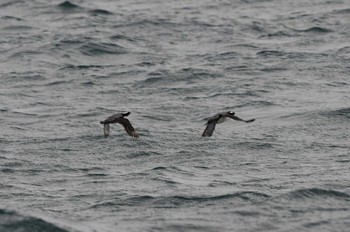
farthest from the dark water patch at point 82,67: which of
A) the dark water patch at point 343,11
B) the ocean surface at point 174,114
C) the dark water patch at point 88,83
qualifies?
the dark water patch at point 343,11

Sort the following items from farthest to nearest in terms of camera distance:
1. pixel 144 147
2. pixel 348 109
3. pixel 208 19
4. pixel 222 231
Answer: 1. pixel 208 19
2. pixel 348 109
3. pixel 144 147
4. pixel 222 231

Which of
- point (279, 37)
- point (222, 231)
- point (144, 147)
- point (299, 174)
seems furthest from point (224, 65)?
point (222, 231)

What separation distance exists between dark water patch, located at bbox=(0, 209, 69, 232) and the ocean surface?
23 millimetres

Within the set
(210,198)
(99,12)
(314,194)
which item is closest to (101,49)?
(99,12)

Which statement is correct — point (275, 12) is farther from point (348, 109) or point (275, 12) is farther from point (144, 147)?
point (144, 147)

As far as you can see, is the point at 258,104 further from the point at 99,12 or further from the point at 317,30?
the point at 99,12

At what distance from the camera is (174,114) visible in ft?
81.3

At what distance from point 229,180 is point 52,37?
14.3 m

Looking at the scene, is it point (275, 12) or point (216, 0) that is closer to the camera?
point (275, 12)

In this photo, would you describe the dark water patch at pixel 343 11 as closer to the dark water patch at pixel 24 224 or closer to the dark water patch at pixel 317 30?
the dark water patch at pixel 317 30

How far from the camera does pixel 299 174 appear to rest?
19.9 metres

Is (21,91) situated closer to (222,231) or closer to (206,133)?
(206,133)

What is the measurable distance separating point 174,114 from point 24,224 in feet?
25.8

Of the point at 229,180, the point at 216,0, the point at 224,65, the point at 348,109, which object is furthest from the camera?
the point at 216,0
